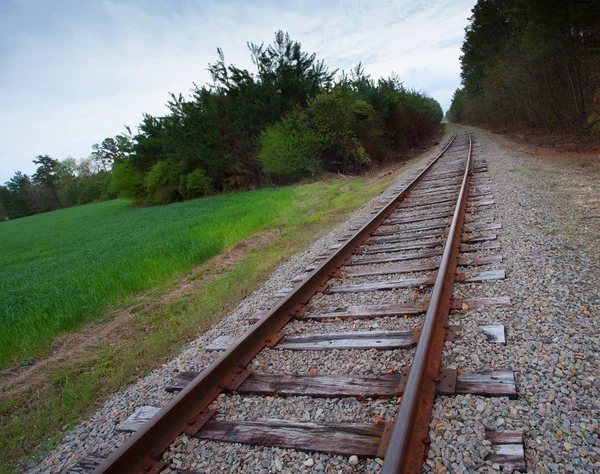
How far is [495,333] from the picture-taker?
267 cm

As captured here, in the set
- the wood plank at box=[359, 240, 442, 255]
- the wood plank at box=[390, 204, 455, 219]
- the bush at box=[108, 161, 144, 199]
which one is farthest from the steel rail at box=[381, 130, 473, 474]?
the bush at box=[108, 161, 144, 199]

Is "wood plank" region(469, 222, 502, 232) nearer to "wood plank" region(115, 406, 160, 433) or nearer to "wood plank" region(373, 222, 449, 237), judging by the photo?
"wood plank" region(373, 222, 449, 237)

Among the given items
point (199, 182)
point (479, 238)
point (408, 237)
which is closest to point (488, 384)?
point (479, 238)

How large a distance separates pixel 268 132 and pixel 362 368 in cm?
2129

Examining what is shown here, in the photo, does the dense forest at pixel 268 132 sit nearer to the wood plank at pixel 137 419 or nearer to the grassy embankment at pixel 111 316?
the grassy embankment at pixel 111 316

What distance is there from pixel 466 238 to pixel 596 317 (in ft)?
7.67

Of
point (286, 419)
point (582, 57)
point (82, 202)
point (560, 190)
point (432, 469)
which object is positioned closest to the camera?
point (432, 469)

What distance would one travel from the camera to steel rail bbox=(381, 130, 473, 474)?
168cm

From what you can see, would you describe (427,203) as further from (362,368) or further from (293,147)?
(293,147)

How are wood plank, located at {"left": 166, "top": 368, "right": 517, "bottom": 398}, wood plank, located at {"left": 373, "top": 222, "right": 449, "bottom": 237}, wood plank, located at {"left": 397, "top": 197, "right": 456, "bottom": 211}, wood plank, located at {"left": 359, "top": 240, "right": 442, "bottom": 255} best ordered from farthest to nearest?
wood plank, located at {"left": 397, "top": 197, "right": 456, "bottom": 211} → wood plank, located at {"left": 373, "top": 222, "right": 449, "bottom": 237} → wood plank, located at {"left": 359, "top": 240, "right": 442, "bottom": 255} → wood plank, located at {"left": 166, "top": 368, "right": 517, "bottom": 398}

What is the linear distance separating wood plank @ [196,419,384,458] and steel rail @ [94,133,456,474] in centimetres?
19

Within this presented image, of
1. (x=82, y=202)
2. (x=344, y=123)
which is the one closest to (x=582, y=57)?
(x=344, y=123)

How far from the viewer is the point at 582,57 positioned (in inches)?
649

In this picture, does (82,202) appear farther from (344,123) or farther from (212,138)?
(344,123)
